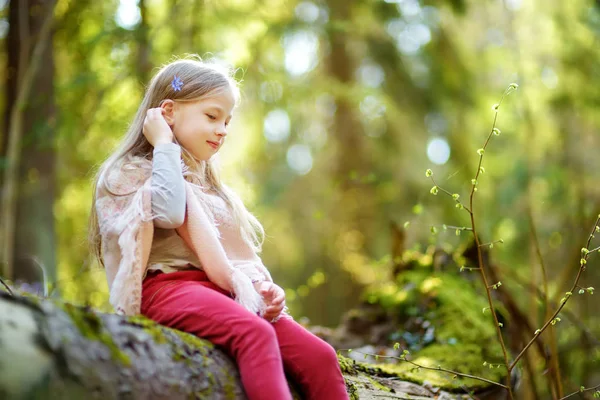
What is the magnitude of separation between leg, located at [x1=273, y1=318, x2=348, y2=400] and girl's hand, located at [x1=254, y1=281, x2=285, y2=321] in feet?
0.25

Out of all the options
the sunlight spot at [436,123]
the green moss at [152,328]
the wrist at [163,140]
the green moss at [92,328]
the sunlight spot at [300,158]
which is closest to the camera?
the green moss at [92,328]

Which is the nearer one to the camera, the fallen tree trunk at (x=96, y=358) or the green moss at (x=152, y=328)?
the fallen tree trunk at (x=96, y=358)

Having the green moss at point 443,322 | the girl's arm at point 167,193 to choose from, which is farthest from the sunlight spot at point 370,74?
the girl's arm at point 167,193

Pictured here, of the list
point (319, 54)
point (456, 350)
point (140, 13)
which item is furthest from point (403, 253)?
point (319, 54)

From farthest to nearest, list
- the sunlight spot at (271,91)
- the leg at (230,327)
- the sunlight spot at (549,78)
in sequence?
the sunlight spot at (549,78), the sunlight spot at (271,91), the leg at (230,327)

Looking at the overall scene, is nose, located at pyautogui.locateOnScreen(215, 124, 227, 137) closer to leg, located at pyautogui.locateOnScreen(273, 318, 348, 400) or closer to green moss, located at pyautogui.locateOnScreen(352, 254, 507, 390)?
leg, located at pyautogui.locateOnScreen(273, 318, 348, 400)

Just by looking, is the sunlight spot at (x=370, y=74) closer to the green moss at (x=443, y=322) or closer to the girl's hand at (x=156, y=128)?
the green moss at (x=443, y=322)

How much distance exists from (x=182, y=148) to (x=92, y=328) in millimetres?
1052

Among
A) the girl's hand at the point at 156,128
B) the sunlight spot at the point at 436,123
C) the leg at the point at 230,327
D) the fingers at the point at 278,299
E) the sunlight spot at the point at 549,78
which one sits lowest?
the leg at the point at 230,327

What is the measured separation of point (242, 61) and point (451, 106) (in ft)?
11.1

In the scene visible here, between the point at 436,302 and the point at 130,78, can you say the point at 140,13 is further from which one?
the point at 436,302

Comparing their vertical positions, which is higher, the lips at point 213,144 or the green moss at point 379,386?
the lips at point 213,144

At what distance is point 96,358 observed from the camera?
155 centimetres

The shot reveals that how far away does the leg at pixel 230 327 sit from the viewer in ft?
6.24
